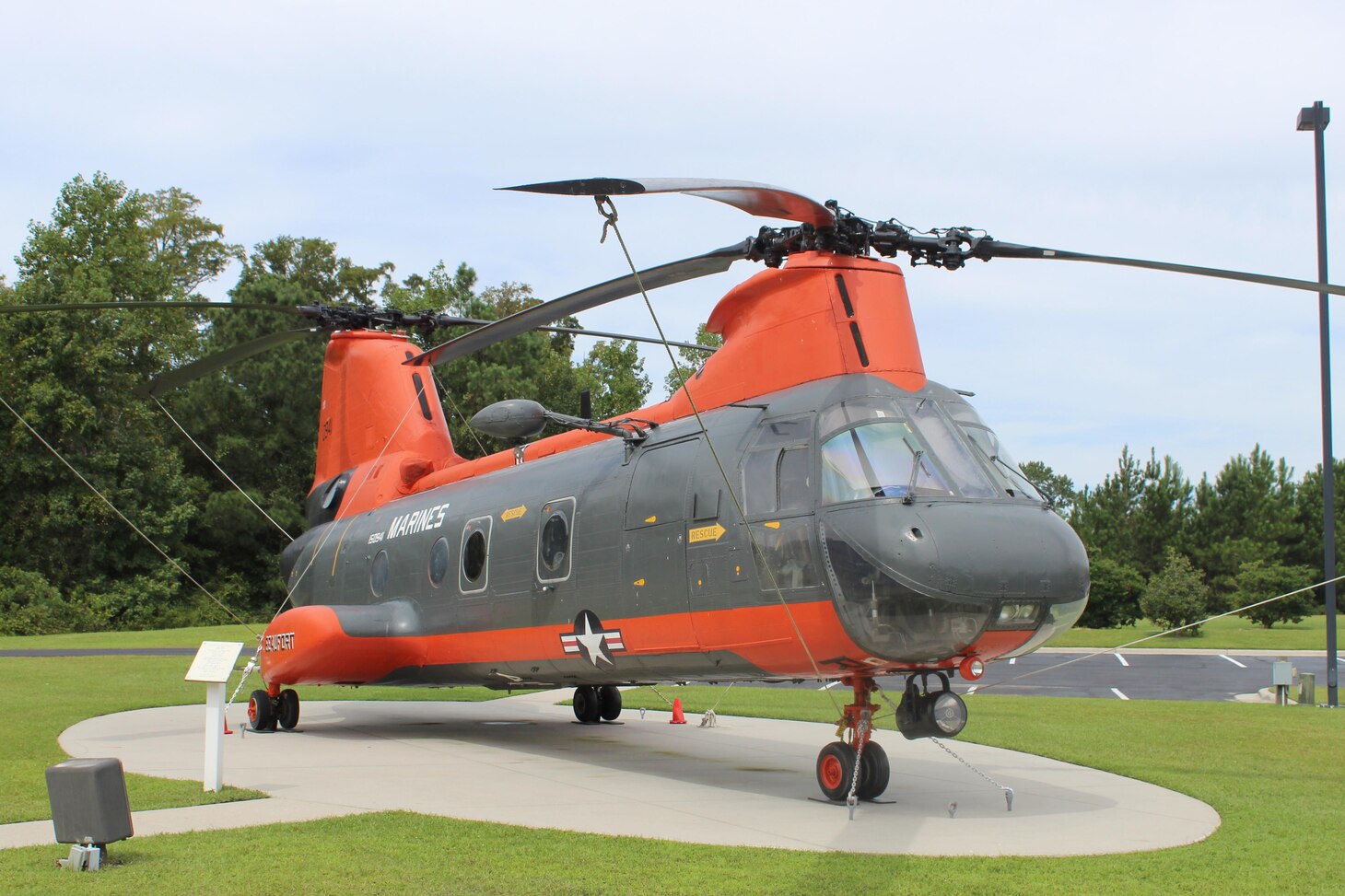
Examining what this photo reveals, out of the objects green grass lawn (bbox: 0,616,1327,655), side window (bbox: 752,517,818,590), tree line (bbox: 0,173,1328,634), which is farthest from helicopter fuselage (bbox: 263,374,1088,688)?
tree line (bbox: 0,173,1328,634)

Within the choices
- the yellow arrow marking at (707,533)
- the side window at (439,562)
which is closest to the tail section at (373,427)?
the side window at (439,562)

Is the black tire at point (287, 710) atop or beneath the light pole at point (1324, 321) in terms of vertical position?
beneath

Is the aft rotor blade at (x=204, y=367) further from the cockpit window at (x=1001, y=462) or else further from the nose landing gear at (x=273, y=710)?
the cockpit window at (x=1001, y=462)

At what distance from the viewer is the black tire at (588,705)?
1638 cm

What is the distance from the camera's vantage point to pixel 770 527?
9.43 metres

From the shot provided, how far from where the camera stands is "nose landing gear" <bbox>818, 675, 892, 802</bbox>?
9375 mm

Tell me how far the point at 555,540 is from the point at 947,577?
494 cm

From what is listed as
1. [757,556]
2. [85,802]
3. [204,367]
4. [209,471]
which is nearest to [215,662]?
[85,802]

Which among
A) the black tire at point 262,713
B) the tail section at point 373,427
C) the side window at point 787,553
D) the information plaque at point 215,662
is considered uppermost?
the tail section at point 373,427

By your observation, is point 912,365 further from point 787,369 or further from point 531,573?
point 531,573

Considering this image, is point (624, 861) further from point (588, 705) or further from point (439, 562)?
point (588, 705)

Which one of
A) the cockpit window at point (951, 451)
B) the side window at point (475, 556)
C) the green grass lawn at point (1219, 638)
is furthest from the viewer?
the green grass lawn at point (1219, 638)

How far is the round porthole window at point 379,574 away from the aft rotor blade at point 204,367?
318 cm

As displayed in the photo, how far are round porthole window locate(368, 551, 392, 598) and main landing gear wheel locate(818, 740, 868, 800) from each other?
7.47 m
